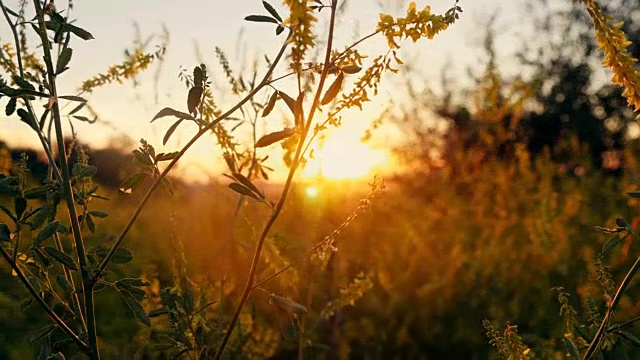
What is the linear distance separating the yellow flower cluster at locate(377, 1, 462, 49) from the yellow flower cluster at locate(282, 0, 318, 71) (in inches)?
10.2

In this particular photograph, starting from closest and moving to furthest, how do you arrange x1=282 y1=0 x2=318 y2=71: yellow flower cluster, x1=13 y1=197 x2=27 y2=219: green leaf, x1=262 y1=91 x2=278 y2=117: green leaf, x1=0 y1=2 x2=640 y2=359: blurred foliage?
x1=282 y1=0 x2=318 y2=71: yellow flower cluster → x1=262 y1=91 x2=278 y2=117: green leaf → x1=13 y1=197 x2=27 y2=219: green leaf → x1=0 y1=2 x2=640 y2=359: blurred foliage

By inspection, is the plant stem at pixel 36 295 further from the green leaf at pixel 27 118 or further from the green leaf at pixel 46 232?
the green leaf at pixel 27 118

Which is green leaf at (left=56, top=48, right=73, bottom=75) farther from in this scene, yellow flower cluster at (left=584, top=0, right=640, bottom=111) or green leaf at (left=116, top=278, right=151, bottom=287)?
yellow flower cluster at (left=584, top=0, right=640, bottom=111)

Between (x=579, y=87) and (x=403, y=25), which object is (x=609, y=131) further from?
(x=403, y=25)

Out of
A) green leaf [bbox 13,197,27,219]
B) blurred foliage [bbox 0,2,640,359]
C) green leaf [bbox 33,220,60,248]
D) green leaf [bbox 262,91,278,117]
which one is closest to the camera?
green leaf [bbox 262,91,278,117]

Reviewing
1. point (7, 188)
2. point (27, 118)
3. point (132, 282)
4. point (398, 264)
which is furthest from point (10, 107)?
point (398, 264)

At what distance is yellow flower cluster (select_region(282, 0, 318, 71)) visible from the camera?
42.9 inches

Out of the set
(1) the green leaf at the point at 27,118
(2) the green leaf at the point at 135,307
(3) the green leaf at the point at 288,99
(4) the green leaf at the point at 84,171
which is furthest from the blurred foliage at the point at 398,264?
(3) the green leaf at the point at 288,99

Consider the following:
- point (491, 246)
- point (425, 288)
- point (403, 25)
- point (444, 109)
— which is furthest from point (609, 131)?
point (403, 25)

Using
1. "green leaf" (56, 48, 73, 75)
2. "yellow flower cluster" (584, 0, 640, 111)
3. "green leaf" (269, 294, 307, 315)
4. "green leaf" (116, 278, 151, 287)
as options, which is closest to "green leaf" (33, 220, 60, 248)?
"green leaf" (116, 278, 151, 287)

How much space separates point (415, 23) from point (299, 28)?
32cm

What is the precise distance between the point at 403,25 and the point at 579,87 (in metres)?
11.6

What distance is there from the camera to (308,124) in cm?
120

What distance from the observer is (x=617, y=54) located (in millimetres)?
1239
